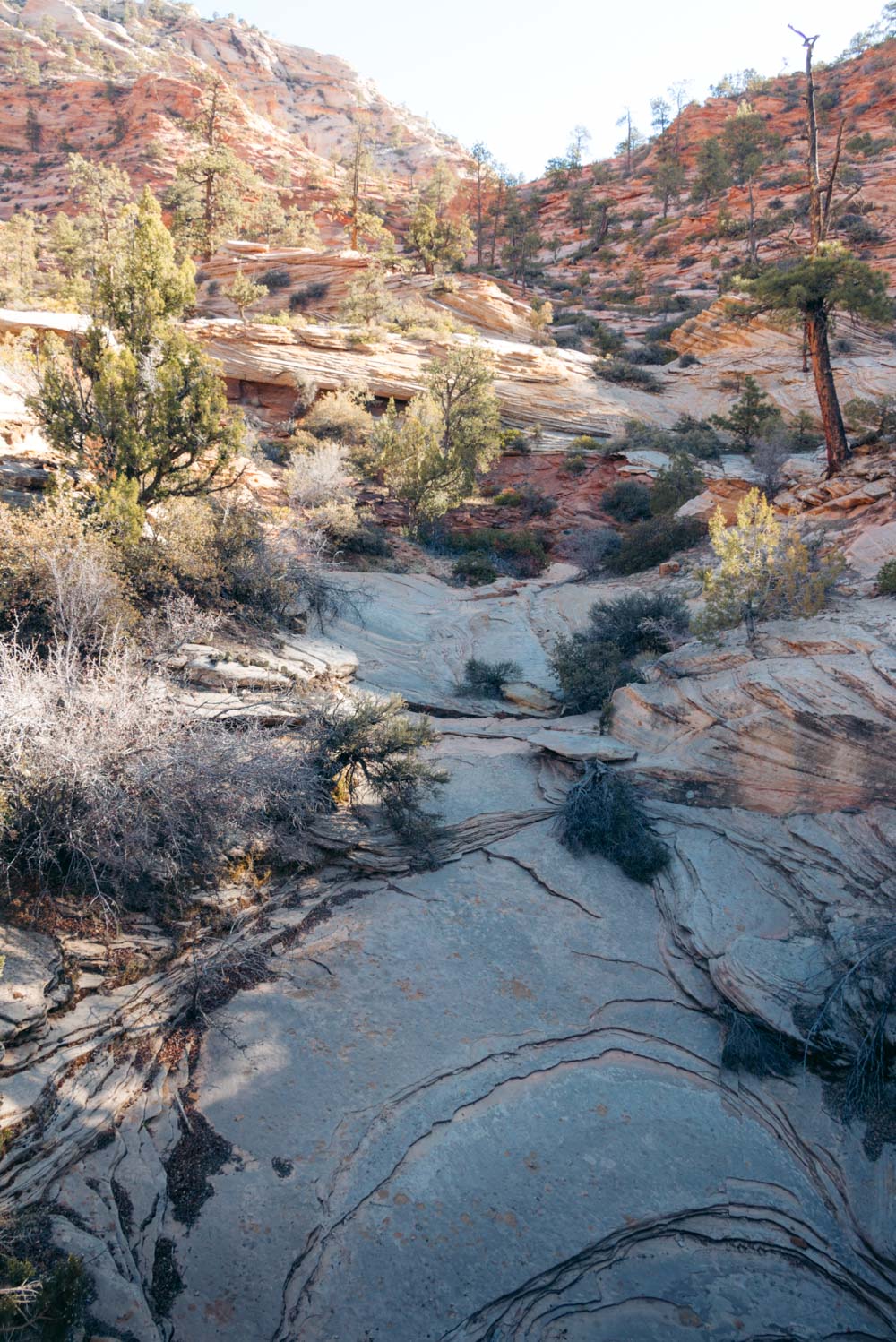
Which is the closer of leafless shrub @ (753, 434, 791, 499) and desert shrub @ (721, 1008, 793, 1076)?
desert shrub @ (721, 1008, 793, 1076)

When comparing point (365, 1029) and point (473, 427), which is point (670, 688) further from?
point (473, 427)

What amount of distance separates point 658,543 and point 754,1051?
39.9ft

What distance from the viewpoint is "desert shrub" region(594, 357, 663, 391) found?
2788cm

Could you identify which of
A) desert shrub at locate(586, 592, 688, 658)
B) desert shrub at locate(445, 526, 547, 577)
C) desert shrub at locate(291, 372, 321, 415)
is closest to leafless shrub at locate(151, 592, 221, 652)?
desert shrub at locate(586, 592, 688, 658)

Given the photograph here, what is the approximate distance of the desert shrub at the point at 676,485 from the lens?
18.2 meters

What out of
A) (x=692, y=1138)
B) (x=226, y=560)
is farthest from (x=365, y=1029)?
(x=226, y=560)

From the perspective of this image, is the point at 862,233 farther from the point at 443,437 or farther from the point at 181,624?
the point at 181,624

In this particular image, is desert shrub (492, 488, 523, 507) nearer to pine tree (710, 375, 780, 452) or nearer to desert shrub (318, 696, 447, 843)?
pine tree (710, 375, 780, 452)

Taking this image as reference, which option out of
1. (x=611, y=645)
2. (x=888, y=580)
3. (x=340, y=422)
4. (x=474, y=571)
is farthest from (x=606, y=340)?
(x=888, y=580)

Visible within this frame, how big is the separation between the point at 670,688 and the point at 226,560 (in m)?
6.00

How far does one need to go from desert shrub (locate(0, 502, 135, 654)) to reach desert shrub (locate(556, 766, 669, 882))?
4812 mm

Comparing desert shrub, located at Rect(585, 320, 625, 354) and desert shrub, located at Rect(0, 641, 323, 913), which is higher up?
desert shrub, located at Rect(585, 320, 625, 354)

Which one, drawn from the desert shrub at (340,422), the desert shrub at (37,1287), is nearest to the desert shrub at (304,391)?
the desert shrub at (340,422)

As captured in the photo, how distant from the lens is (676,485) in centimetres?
1866
